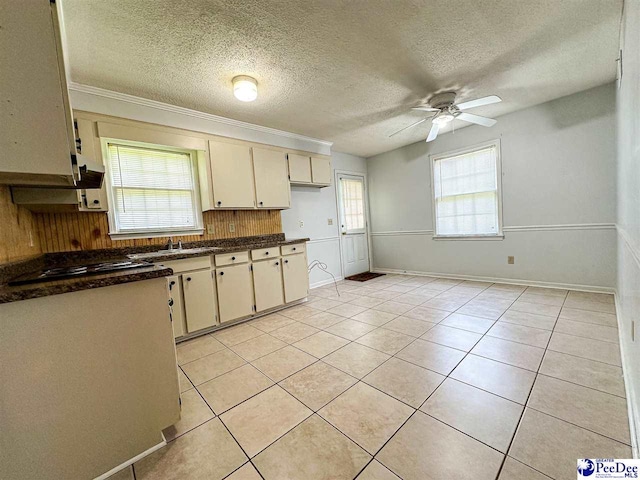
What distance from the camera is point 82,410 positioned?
1.10 meters

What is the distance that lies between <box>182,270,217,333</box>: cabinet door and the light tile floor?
0.61 feet

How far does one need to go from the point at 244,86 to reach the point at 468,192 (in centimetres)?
382

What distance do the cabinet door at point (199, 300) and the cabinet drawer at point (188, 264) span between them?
0.06 m

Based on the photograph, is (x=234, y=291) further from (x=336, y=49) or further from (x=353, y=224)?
(x=353, y=224)

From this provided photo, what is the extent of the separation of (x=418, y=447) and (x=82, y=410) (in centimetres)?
156

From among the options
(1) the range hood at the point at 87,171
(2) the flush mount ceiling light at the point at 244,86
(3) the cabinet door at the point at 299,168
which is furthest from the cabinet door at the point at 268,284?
(2) the flush mount ceiling light at the point at 244,86

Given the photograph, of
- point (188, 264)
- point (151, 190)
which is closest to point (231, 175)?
point (151, 190)

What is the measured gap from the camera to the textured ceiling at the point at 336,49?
66.6 inches

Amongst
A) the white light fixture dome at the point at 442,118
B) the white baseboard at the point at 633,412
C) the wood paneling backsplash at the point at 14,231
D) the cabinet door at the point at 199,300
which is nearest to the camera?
the white baseboard at the point at 633,412

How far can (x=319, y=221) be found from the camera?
464cm

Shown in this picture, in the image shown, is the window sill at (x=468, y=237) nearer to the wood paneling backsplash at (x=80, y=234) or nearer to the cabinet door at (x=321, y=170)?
the cabinet door at (x=321, y=170)

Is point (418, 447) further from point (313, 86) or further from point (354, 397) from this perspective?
point (313, 86)

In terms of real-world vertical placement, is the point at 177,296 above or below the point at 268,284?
above

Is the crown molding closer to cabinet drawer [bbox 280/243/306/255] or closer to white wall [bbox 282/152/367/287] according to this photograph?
white wall [bbox 282/152/367/287]
